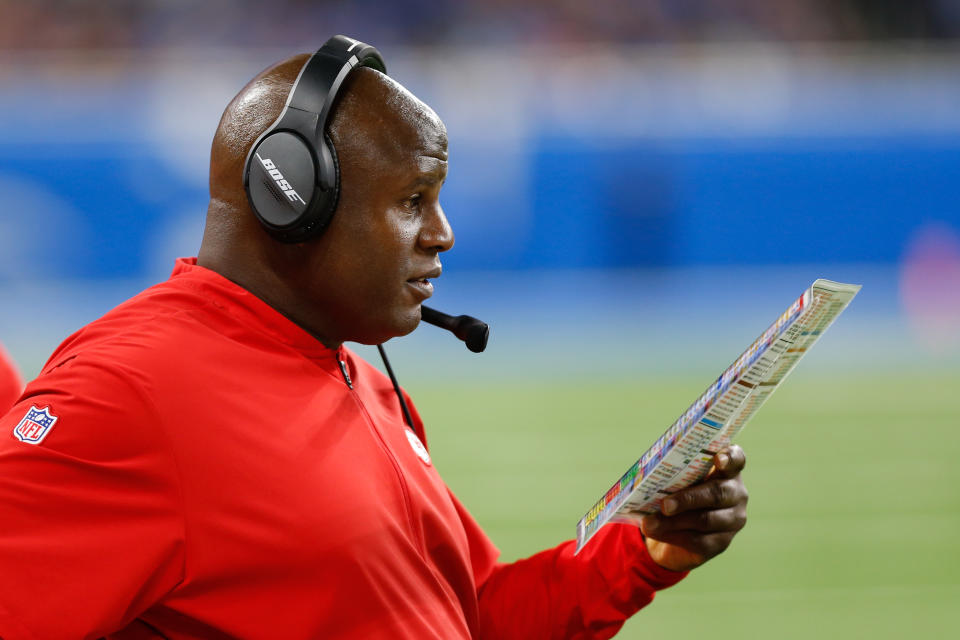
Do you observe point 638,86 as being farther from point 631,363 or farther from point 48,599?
point 48,599

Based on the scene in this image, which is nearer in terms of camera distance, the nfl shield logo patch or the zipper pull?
the nfl shield logo patch

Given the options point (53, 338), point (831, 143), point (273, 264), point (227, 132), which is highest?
point (831, 143)

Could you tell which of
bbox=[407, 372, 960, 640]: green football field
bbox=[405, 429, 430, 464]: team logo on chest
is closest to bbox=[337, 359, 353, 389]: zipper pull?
bbox=[405, 429, 430, 464]: team logo on chest

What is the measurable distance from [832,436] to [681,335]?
2.33m

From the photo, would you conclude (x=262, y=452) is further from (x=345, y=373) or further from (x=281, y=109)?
(x=281, y=109)

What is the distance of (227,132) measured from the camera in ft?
4.11

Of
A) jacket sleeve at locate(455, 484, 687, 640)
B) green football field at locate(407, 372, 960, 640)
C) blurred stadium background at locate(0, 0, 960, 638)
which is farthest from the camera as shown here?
blurred stadium background at locate(0, 0, 960, 638)

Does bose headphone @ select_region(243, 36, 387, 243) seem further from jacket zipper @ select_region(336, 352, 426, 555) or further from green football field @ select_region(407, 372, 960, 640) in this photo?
green football field @ select_region(407, 372, 960, 640)

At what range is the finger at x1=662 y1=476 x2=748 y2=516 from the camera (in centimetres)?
131

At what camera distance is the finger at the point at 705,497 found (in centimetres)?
131

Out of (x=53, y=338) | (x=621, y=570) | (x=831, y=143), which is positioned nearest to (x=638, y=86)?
(x=831, y=143)

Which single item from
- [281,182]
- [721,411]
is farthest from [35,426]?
[721,411]

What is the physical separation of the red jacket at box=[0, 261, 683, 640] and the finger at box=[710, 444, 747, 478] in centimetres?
32

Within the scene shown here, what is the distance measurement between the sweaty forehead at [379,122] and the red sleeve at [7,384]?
2.70 ft
